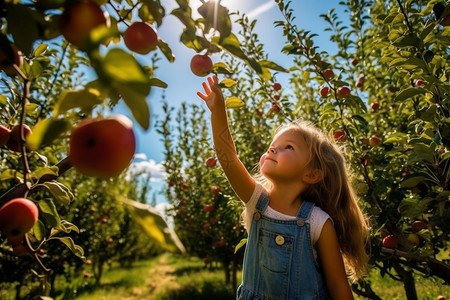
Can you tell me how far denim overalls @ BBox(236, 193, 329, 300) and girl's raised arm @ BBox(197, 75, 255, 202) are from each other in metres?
0.15

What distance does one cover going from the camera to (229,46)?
63cm

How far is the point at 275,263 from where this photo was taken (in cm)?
154

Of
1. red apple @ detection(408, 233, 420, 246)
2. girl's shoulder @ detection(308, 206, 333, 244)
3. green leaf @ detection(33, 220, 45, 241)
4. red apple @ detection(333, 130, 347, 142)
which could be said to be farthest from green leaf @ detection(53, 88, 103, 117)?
red apple @ detection(408, 233, 420, 246)

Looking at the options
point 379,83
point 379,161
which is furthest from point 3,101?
point 379,83

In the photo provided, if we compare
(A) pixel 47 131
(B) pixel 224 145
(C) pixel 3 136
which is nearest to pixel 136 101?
(A) pixel 47 131

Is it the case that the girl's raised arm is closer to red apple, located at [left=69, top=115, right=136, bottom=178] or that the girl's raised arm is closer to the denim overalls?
the denim overalls

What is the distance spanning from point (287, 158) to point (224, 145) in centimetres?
33

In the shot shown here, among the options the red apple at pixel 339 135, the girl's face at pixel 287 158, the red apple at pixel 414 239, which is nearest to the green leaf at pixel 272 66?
the girl's face at pixel 287 158

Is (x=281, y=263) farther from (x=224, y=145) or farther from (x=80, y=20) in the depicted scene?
(x=80, y=20)

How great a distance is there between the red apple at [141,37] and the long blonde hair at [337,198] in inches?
48.0

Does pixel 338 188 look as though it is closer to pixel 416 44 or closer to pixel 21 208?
pixel 416 44

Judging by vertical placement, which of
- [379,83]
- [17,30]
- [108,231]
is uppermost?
[379,83]

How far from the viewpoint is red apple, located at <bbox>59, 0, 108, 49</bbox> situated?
0.51m

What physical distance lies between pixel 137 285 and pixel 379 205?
8969 millimetres
